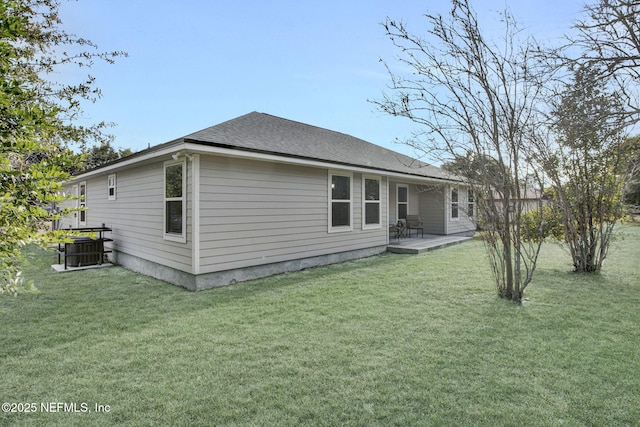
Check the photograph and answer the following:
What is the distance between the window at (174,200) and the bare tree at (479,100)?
3.89 meters

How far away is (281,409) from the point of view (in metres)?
2.27

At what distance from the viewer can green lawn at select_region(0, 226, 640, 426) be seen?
225cm

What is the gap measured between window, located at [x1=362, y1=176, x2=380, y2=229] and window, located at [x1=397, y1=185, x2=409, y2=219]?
3.84m

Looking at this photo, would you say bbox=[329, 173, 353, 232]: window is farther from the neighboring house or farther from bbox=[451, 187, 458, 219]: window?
bbox=[451, 187, 458, 219]: window

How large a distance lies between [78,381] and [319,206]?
587 centimetres

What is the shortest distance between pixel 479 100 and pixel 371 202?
5094 millimetres

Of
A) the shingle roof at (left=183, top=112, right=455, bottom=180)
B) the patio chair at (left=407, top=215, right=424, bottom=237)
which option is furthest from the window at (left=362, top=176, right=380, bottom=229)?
the patio chair at (left=407, top=215, right=424, bottom=237)

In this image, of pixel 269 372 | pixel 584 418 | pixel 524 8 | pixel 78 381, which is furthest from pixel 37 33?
pixel 584 418

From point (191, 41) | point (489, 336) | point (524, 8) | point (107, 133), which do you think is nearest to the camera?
point (489, 336)

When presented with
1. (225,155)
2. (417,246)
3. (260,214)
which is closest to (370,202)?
(417,246)

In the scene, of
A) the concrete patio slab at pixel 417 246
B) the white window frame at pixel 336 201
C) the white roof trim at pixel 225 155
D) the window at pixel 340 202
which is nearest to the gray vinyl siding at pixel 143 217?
the white roof trim at pixel 225 155

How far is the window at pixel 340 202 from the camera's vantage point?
27.2 feet

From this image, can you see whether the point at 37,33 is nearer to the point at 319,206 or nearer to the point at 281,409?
the point at 319,206

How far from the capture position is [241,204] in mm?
6320
